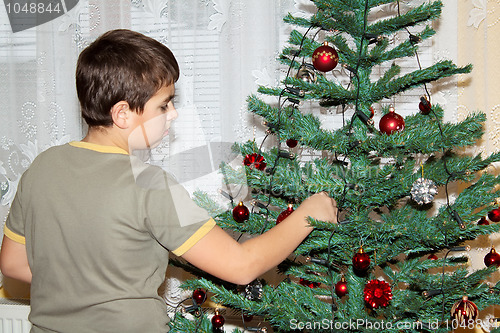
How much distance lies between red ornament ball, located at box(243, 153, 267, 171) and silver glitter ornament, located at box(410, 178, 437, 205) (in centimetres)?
32

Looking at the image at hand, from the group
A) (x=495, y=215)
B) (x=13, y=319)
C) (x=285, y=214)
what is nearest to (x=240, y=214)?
(x=285, y=214)

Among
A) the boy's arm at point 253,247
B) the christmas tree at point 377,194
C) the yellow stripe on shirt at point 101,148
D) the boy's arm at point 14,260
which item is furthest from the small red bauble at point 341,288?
the boy's arm at point 14,260

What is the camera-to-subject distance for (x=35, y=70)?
162 centimetres

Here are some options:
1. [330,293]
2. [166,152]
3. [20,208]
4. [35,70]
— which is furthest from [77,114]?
[330,293]

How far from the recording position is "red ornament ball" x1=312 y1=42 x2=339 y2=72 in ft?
3.00

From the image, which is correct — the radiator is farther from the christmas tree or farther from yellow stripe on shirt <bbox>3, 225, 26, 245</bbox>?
the christmas tree

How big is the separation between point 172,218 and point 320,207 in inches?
11.1

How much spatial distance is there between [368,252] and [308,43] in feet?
1.47

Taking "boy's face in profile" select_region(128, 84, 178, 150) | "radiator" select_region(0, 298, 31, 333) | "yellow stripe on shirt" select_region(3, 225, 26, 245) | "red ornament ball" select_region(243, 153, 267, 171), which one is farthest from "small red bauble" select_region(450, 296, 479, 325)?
"radiator" select_region(0, 298, 31, 333)

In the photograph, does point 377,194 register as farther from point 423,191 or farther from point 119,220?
point 119,220

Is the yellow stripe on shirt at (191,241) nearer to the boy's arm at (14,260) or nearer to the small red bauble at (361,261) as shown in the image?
the small red bauble at (361,261)

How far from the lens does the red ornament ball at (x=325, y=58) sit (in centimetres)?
92

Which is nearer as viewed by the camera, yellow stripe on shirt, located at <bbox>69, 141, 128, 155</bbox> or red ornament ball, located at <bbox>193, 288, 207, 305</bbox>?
yellow stripe on shirt, located at <bbox>69, 141, 128, 155</bbox>

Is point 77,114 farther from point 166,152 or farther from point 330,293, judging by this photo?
point 330,293
